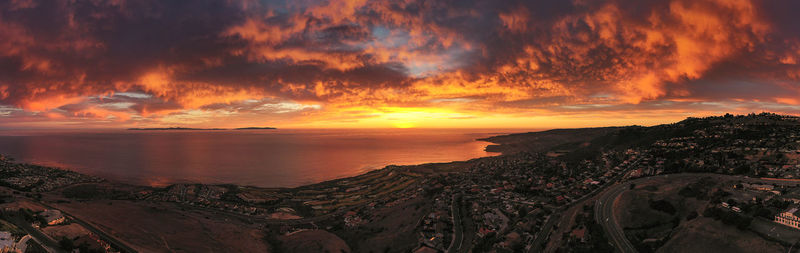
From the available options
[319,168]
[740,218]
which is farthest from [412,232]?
[319,168]

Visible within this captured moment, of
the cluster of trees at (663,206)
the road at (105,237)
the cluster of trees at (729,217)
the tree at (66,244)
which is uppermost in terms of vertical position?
the cluster of trees at (729,217)

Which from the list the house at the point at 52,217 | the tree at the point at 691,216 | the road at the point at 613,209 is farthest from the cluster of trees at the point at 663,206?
the house at the point at 52,217

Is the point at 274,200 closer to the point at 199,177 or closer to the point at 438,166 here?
the point at 199,177

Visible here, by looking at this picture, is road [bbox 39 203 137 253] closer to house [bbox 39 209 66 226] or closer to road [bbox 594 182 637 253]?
house [bbox 39 209 66 226]

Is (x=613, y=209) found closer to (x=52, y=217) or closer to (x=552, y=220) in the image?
(x=552, y=220)

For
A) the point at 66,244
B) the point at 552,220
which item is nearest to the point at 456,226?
the point at 552,220

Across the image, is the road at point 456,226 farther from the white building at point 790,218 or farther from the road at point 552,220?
the white building at point 790,218
